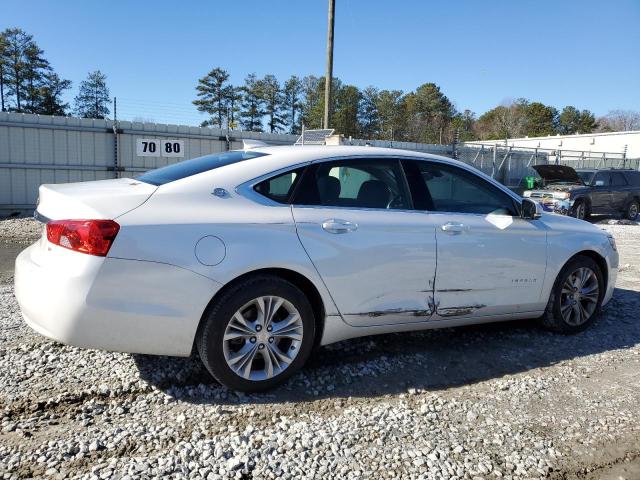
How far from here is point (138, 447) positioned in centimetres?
269

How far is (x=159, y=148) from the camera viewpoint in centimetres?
1327

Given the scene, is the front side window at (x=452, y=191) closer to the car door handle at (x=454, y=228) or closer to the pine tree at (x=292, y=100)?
the car door handle at (x=454, y=228)

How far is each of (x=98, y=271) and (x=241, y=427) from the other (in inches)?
45.6

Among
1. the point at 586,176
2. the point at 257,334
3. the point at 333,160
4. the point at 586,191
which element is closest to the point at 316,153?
the point at 333,160

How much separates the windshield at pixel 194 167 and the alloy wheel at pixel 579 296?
3001 mm

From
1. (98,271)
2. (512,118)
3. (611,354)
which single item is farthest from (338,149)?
(512,118)

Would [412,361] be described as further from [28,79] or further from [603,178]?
[28,79]

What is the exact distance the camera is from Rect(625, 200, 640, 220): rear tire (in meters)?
16.1

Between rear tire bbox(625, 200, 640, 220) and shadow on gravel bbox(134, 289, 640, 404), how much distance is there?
12672 millimetres

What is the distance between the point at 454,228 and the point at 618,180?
1433cm

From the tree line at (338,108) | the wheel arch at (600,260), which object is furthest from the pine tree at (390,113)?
the wheel arch at (600,260)

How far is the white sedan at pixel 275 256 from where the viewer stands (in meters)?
2.92

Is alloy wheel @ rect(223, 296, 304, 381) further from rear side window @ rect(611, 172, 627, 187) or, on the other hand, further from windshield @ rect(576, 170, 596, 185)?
rear side window @ rect(611, 172, 627, 187)

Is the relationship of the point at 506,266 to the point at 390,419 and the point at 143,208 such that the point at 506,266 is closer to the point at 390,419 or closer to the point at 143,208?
the point at 390,419
